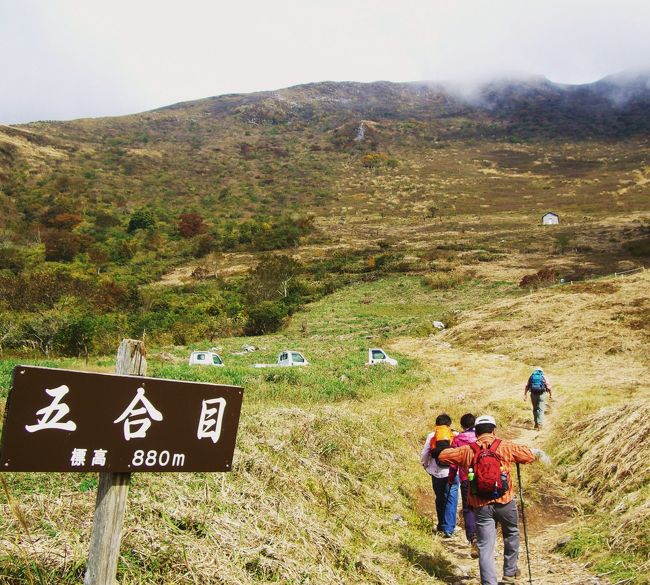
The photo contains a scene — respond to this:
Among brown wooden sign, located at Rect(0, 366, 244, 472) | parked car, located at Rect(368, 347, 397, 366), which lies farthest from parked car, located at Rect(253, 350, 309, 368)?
brown wooden sign, located at Rect(0, 366, 244, 472)

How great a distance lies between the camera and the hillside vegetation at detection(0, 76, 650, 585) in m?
4.77

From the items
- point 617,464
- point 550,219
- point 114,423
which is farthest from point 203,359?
point 550,219

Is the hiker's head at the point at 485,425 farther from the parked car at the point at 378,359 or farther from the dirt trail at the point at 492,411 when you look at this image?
the parked car at the point at 378,359

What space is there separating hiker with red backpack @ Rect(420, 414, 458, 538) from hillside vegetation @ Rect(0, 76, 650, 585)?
262 mm

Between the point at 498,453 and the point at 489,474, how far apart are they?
21cm

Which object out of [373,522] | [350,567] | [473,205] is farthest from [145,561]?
[473,205]

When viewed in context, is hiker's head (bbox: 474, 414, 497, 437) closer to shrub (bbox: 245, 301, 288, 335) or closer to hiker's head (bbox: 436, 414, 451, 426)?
hiker's head (bbox: 436, 414, 451, 426)

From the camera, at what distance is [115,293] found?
41.0 m

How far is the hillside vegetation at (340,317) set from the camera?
4766mm

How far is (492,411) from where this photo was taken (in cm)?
1271

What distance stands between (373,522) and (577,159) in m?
112

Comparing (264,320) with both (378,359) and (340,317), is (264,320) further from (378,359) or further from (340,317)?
(378,359)

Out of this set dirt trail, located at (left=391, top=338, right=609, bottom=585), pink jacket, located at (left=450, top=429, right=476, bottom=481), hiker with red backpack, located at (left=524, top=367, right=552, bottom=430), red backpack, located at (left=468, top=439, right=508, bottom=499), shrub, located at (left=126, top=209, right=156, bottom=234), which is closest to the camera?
red backpack, located at (left=468, top=439, right=508, bottom=499)

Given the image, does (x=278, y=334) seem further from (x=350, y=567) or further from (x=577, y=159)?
(x=577, y=159)
